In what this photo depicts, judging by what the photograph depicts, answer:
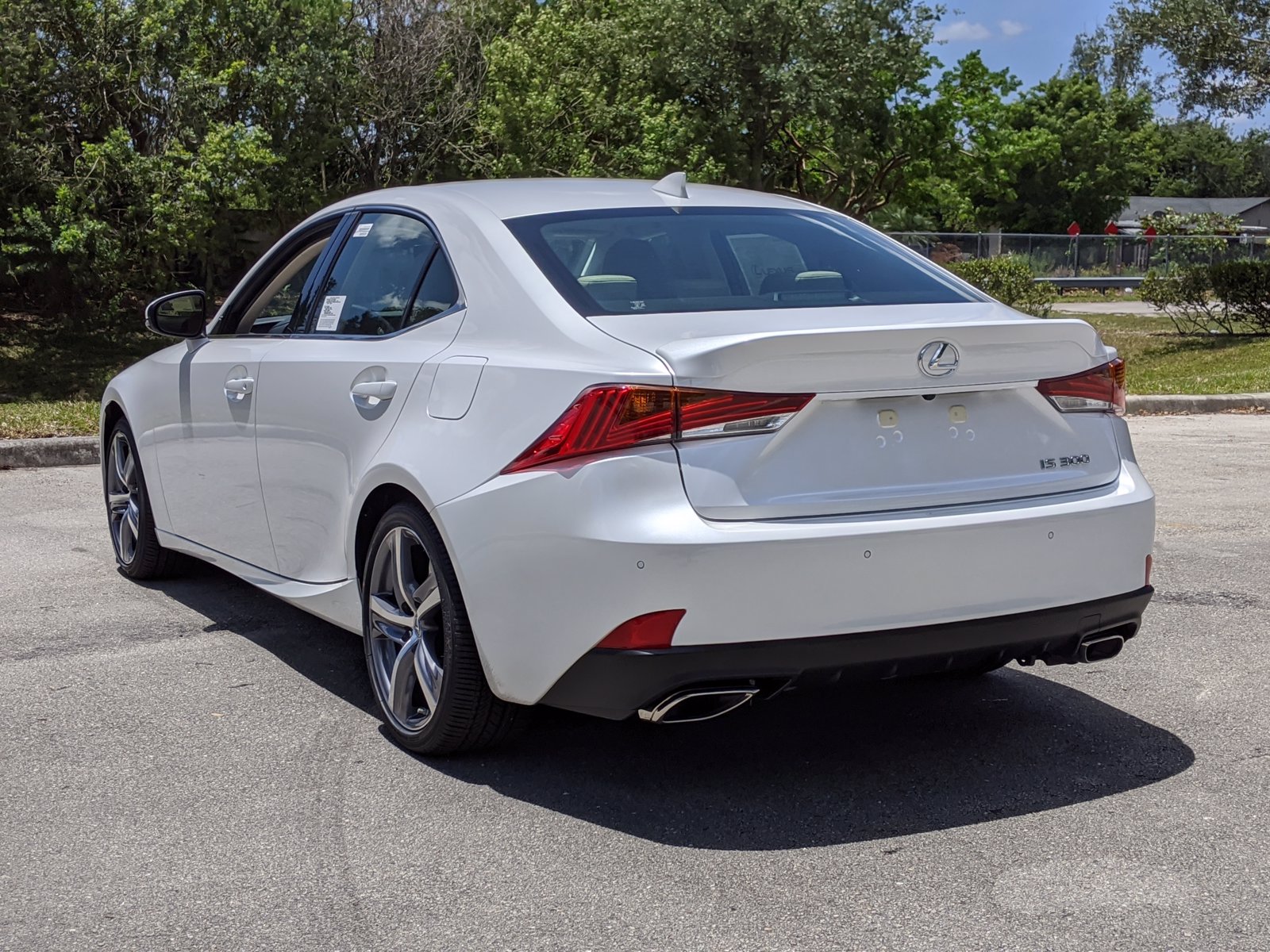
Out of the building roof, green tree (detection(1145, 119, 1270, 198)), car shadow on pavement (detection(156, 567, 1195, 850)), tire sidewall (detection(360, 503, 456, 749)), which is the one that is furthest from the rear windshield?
green tree (detection(1145, 119, 1270, 198))

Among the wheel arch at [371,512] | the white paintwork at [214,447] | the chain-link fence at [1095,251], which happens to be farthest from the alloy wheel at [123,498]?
the chain-link fence at [1095,251]

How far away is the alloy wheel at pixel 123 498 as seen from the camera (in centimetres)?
654

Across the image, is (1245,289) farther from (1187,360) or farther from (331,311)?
(331,311)

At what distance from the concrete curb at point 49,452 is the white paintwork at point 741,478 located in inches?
280

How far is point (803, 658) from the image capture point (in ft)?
11.6

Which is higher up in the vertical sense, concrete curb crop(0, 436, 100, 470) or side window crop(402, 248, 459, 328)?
side window crop(402, 248, 459, 328)

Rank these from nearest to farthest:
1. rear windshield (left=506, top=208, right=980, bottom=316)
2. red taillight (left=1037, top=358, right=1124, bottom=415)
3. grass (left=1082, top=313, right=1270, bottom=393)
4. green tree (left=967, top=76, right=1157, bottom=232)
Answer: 1. red taillight (left=1037, top=358, right=1124, bottom=415)
2. rear windshield (left=506, top=208, right=980, bottom=316)
3. grass (left=1082, top=313, right=1270, bottom=393)
4. green tree (left=967, top=76, right=1157, bottom=232)

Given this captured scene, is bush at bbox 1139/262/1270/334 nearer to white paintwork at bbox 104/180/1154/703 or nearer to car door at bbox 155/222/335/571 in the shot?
car door at bbox 155/222/335/571

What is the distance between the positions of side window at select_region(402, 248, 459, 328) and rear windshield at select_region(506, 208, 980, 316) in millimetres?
244

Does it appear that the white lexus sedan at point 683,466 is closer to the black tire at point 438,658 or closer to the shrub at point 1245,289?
the black tire at point 438,658

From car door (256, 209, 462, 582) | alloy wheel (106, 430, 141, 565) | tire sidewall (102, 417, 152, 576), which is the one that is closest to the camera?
car door (256, 209, 462, 582)

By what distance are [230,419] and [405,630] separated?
4.71 feet

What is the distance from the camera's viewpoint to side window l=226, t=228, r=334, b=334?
17.7 feet

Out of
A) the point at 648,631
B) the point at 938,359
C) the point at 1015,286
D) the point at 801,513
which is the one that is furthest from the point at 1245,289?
the point at 648,631
